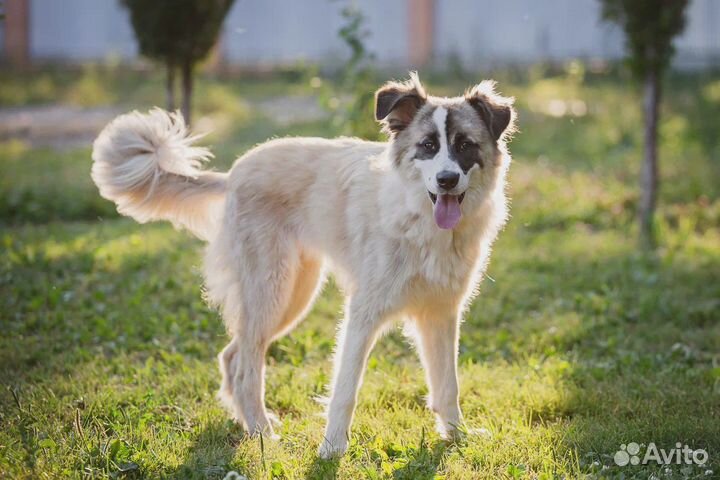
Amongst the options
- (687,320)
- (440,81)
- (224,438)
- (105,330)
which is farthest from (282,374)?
(440,81)

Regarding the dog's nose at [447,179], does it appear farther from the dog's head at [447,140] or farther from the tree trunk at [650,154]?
the tree trunk at [650,154]

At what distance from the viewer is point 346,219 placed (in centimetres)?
456

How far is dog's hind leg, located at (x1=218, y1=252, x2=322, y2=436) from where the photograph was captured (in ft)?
15.3

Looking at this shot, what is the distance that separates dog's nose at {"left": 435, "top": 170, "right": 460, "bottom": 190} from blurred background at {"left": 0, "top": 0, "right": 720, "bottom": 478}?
1.42 m

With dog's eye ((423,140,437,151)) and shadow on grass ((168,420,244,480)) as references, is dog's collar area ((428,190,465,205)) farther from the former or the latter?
shadow on grass ((168,420,244,480))

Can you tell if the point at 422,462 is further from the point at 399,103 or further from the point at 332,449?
the point at 399,103

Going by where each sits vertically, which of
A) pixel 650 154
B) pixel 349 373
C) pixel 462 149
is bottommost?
pixel 349 373

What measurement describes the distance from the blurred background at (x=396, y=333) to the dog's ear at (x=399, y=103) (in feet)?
5.62

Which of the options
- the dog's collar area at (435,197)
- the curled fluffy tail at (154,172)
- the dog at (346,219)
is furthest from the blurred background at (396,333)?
the dog's collar area at (435,197)

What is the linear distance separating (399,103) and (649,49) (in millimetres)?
5096

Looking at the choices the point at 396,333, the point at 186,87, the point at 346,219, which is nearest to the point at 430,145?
the point at 346,219

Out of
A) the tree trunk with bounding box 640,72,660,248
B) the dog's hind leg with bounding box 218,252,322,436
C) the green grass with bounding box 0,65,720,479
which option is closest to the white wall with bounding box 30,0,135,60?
the green grass with bounding box 0,65,720,479

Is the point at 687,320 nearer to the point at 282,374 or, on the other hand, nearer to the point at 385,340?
the point at 385,340

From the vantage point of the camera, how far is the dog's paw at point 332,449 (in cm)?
417
